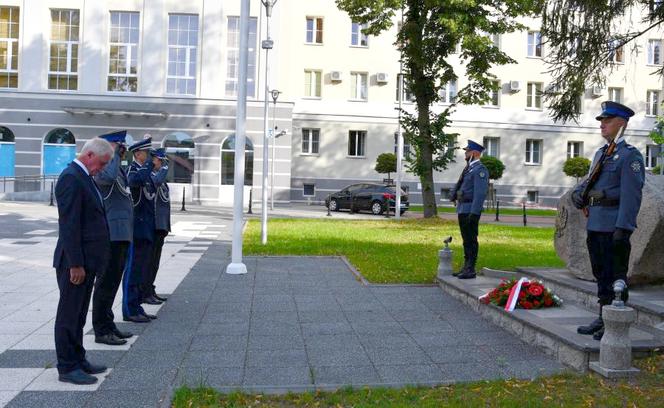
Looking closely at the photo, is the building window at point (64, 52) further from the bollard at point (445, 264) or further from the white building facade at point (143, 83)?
the bollard at point (445, 264)

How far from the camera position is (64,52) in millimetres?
35000

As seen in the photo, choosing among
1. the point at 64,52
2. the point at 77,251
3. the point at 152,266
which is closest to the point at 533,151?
the point at 64,52

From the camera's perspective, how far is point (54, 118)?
3469 cm

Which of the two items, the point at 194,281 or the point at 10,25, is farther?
the point at 10,25

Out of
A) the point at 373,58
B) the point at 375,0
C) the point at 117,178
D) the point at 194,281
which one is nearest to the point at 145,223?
the point at 117,178

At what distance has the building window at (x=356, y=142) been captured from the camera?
137 ft

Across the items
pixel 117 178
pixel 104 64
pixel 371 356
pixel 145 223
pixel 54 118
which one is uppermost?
pixel 104 64

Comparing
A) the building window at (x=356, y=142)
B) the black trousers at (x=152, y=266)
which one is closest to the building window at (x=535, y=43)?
the black trousers at (x=152, y=266)

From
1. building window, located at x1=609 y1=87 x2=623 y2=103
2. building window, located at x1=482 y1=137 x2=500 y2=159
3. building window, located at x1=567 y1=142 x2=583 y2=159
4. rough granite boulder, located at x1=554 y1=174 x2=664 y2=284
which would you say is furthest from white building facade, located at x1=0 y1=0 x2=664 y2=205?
rough granite boulder, located at x1=554 y1=174 x2=664 y2=284

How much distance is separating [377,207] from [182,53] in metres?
13.6

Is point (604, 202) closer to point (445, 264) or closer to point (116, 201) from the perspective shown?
point (445, 264)

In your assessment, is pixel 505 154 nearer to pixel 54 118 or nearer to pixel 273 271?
pixel 54 118

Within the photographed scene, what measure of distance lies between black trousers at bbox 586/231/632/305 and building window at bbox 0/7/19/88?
35.2 metres

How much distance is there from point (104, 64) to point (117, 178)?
101 feet
